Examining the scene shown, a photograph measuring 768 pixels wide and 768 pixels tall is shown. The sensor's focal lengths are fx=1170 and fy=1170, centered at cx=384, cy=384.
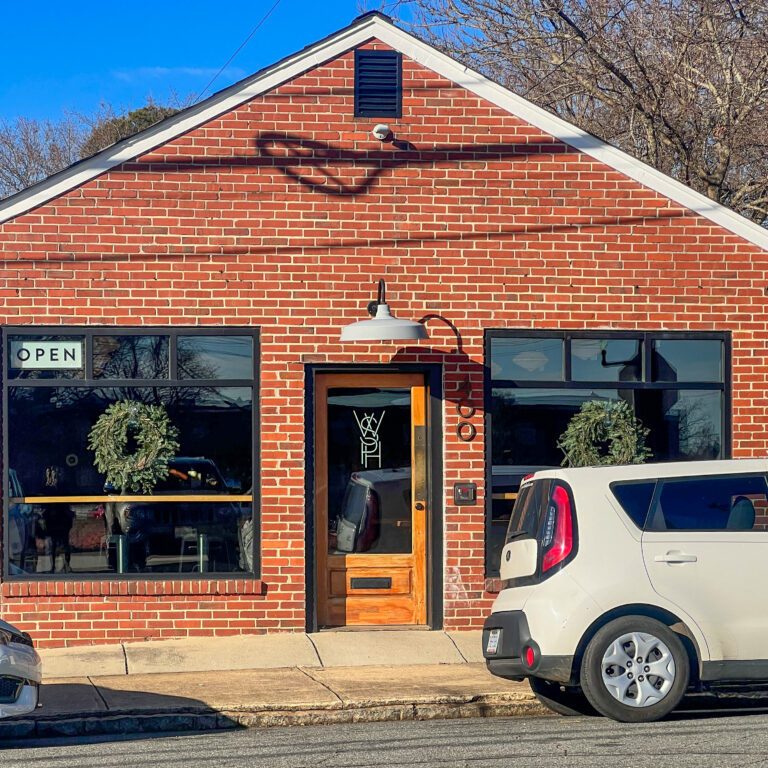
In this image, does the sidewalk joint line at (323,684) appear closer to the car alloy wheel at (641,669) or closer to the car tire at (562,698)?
the car tire at (562,698)

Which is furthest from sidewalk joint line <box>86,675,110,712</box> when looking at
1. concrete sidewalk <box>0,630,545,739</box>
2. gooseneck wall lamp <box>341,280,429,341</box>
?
gooseneck wall lamp <box>341,280,429,341</box>

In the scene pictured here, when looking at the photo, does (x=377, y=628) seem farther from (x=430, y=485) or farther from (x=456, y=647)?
(x=430, y=485)

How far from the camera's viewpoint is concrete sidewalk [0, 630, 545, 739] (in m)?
7.88

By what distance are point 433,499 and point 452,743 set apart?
3.82m

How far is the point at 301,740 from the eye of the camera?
7.33m

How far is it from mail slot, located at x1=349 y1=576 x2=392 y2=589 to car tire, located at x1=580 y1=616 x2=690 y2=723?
3.52m

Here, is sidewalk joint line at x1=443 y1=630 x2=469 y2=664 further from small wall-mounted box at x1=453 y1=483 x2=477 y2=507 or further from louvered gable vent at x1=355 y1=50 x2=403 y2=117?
louvered gable vent at x1=355 y1=50 x2=403 y2=117

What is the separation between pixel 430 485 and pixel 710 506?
11.3ft

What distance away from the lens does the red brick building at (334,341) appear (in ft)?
34.1

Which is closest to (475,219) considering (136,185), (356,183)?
(356,183)

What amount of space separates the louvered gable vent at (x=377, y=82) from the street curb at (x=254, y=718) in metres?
5.47

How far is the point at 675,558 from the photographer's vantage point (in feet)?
25.0

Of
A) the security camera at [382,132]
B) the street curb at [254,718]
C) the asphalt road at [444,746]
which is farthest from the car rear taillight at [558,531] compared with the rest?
the security camera at [382,132]

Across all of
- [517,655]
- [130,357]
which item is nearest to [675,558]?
[517,655]
